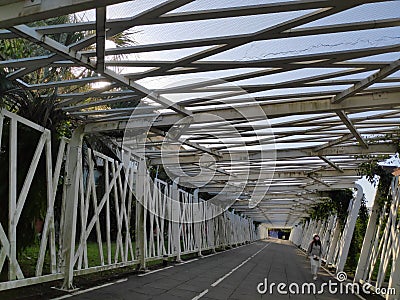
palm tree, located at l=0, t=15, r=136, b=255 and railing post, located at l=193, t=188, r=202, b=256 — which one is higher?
palm tree, located at l=0, t=15, r=136, b=255

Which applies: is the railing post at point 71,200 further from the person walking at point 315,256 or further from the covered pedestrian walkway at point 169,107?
the person walking at point 315,256

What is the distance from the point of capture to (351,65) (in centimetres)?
743

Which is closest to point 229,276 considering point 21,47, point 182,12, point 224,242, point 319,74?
point 319,74

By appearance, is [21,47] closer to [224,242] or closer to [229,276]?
[229,276]

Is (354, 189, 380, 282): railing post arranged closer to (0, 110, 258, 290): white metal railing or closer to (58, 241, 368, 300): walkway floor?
(58, 241, 368, 300): walkway floor

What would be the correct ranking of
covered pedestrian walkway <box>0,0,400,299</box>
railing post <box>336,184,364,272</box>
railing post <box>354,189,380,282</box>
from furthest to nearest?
railing post <box>336,184,364,272</box> → railing post <box>354,189,380,282</box> → covered pedestrian walkway <box>0,0,400,299</box>

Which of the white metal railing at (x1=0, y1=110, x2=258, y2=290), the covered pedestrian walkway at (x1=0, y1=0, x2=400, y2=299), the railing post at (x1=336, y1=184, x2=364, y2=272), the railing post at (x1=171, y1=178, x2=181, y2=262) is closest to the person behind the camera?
the covered pedestrian walkway at (x1=0, y1=0, x2=400, y2=299)

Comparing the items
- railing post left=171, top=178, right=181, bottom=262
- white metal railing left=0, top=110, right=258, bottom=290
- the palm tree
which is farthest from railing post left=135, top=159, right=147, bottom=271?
the palm tree

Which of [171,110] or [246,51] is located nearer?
[246,51]

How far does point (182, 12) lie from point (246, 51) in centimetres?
192
